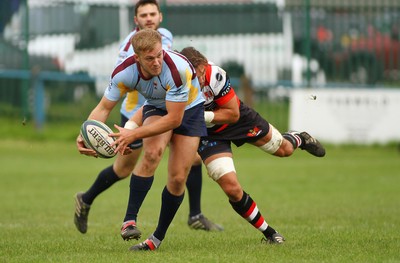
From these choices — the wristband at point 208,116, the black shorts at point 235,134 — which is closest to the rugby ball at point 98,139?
the wristband at point 208,116

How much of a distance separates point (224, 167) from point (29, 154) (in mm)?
11792

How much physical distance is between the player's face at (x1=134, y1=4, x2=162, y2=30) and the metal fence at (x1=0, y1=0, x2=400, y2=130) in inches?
420

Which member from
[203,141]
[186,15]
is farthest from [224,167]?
[186,15]

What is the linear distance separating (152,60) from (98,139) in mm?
723

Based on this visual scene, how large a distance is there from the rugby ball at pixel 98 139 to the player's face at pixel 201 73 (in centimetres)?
96

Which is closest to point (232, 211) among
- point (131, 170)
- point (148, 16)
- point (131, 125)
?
point (131, 170)

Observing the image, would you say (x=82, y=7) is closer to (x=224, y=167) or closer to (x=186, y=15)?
(x=186, y=15)

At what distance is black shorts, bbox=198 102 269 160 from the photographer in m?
8.30

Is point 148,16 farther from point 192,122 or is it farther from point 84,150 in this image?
point 84,150

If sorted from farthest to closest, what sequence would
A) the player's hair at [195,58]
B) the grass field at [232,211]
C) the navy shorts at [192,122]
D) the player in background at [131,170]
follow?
1. the player in background at [131,170]
2. the player's hair at [195,58]
3. the navy shorts at [192,122]
4. the grass field at [232,211]

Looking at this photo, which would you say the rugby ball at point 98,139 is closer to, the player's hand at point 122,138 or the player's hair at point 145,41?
the player's hand at point 122,138

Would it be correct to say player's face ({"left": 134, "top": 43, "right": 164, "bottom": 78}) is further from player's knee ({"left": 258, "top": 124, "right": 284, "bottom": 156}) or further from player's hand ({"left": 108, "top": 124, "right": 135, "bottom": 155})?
player's knee ({"left": 258, "top": 124, "right": 284, "bottom": 156})

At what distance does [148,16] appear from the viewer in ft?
32.1

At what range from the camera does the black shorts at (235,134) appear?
8297mm
